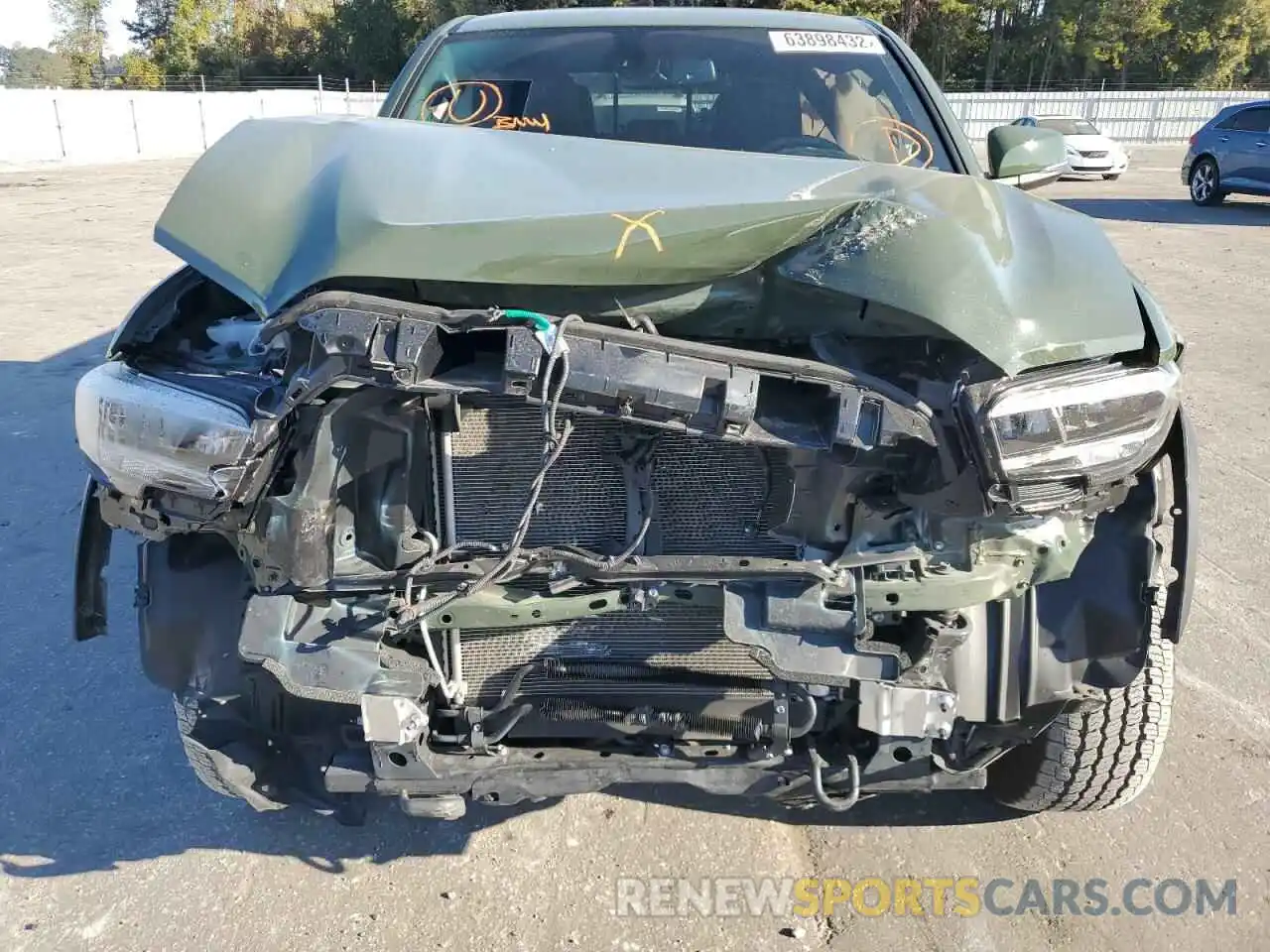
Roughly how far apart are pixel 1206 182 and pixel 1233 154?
72 cm

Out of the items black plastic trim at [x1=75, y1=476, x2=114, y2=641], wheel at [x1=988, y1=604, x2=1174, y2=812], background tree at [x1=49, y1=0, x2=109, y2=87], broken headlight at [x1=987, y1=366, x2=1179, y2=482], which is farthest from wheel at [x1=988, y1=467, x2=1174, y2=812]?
background tree at [x1=49, y1=0, x2=109, y2=87]

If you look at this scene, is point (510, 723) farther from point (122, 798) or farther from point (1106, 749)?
point (1106, 749)

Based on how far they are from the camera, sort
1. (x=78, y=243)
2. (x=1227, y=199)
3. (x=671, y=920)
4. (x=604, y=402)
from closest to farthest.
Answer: (x=604, y=402)
(x=671, y=920)
(x=78, y=243)
(x=1227, y=199)

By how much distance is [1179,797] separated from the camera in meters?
2.65

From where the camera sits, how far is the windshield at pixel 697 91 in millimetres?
3080

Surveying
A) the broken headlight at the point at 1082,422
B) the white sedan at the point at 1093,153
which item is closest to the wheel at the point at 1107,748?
the broken headlight at the point at 1082,422

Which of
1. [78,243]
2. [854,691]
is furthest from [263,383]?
[78,243]

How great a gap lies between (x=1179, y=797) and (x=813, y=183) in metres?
2.00

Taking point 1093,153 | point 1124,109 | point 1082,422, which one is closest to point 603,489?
point 1082,422

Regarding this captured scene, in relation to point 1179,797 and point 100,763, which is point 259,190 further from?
point 1179,797

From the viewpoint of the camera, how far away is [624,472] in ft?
6.52

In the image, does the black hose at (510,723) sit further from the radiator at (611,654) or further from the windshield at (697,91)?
the windshield at (697,91)

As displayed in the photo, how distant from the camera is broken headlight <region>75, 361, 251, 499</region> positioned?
1787 mm

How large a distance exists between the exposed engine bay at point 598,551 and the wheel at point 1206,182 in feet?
50.3
